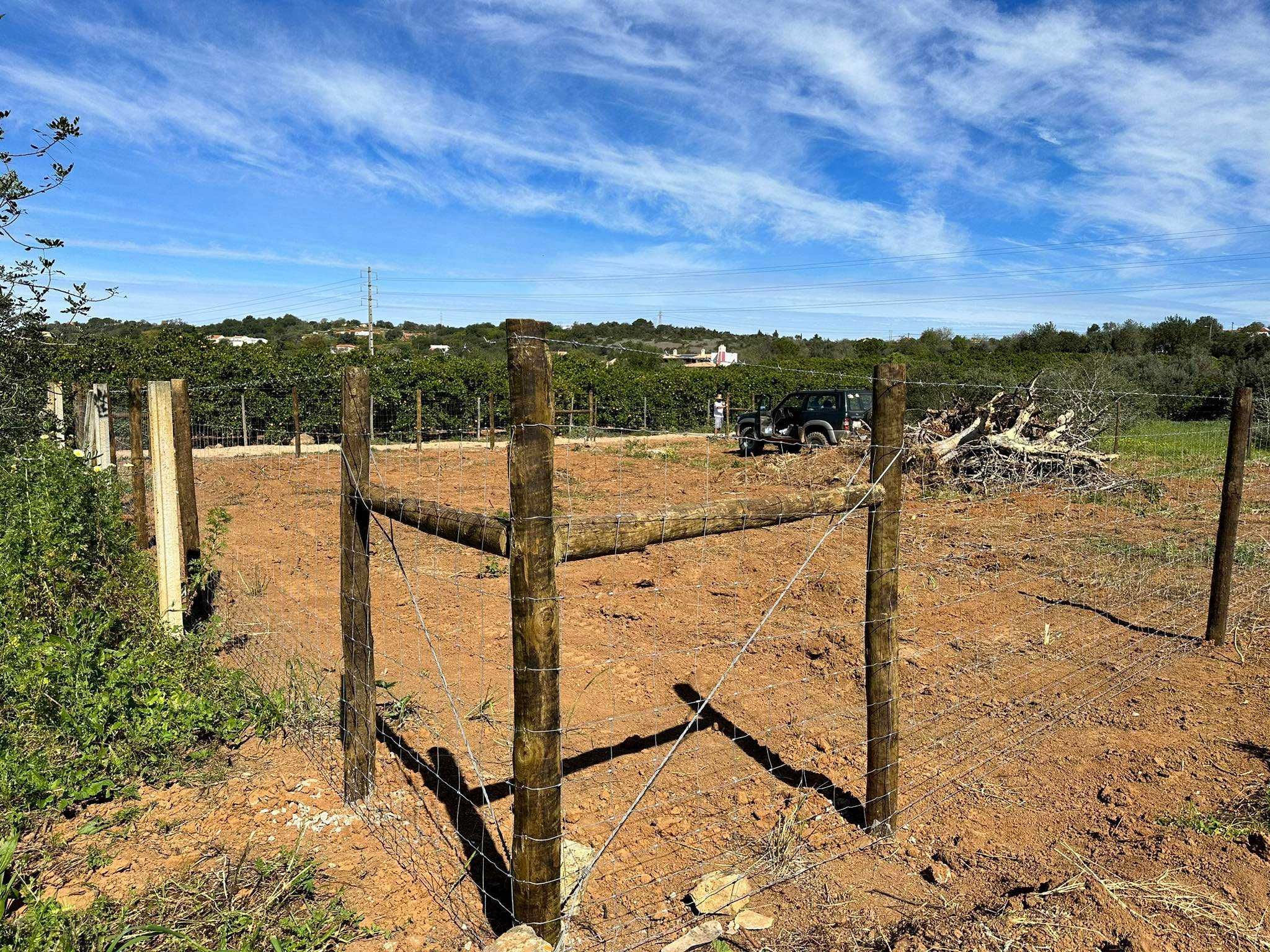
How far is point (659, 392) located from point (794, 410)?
13.1 metres

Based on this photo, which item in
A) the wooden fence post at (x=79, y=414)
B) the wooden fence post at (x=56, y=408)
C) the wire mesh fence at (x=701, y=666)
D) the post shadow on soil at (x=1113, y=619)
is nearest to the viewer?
the wire mesh fence at (x=701, y=666)

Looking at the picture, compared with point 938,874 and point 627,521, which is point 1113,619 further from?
point 627,521

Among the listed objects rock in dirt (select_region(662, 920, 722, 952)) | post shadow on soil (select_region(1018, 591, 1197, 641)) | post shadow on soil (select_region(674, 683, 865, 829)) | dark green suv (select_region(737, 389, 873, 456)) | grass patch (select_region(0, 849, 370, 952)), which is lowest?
post shadow on soil (select_region(674, 683, 865, 829))

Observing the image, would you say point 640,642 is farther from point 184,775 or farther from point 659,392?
point 659,392

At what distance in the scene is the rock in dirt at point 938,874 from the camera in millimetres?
3082

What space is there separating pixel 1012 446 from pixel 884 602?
11796 mm

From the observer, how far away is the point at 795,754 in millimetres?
4215

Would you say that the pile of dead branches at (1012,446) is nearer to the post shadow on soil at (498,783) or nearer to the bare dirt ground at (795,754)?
the bare dirt ground at (795,754)

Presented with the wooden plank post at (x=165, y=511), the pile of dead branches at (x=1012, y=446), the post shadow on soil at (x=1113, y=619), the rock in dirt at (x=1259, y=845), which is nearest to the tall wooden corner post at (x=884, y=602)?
the rock in dirt at (x=1259, y=845)

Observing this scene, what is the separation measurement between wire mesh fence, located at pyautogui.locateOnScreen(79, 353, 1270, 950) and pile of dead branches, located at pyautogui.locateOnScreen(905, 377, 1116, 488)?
5.34 feet

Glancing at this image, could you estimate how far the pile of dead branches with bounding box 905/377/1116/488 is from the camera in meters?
13.7

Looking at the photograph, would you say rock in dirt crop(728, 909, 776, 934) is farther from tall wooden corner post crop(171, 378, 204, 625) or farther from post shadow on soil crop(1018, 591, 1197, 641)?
post shadow on soil crop(1018, 591, 1197, 641)

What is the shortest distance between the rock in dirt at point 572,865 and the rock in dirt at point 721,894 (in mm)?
414

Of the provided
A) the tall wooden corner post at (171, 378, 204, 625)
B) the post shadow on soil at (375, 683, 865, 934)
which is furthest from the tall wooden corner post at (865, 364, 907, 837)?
the tall wooden corner post at (171, 378, 204, 625)
